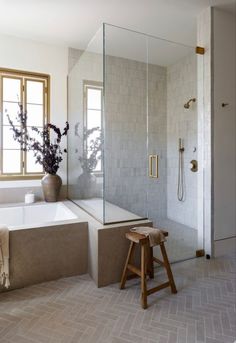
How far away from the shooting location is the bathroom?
2295 millimetres

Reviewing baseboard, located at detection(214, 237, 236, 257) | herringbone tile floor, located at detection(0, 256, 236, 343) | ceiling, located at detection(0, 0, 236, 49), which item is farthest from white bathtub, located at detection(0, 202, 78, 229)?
ceiling, located at detection(0, 0, 236, 49)

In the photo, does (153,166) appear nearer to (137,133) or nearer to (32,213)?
(137,133)

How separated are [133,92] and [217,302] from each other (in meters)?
2.47

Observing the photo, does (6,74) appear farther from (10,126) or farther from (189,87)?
(189,87)

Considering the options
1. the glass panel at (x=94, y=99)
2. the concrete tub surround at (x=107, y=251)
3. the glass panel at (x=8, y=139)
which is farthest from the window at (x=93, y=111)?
the glass panel at (x=8, y=139)

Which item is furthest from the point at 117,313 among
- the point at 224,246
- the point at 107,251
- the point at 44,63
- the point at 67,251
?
the point at 44,63

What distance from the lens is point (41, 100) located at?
3551 millimetres

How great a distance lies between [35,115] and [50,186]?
1.06 meters

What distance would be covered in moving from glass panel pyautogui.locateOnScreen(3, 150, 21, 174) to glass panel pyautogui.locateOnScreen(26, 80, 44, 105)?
75 centimetres

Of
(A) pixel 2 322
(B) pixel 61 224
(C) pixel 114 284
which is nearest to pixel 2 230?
(B) pixel 61 224

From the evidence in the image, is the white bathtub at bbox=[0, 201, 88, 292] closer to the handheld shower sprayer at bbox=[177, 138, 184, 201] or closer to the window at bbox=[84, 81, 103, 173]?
the window at bbox=[84, 81, 103, 173]

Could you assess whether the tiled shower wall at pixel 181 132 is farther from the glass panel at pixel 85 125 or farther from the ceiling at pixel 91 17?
the glass panel at pixel 85 125

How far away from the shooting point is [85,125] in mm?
3041

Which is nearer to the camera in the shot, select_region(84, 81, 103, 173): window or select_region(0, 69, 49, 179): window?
select_region(84, 81, 103, 173): window
